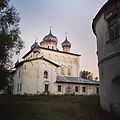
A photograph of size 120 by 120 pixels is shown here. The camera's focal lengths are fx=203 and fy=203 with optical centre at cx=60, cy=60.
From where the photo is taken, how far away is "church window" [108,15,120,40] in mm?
12648

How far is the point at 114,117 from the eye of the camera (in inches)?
458

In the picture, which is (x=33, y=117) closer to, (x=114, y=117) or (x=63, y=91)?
(x=114, y=117)

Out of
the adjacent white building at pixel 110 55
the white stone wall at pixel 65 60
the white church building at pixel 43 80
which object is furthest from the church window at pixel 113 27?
the white stone wall at pixel 65 60

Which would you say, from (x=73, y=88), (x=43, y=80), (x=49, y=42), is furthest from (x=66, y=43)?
(x=43, y=80)

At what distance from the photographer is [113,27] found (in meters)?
13.1

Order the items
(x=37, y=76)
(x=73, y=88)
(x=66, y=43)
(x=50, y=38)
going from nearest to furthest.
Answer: (x=37, y=76) → (x=73, y=88) → (x=50, y=38) → (x=66, y=43)

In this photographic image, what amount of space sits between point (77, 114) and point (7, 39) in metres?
6.86

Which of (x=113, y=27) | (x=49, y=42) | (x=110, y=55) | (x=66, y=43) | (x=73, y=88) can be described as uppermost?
(x=66, y=43)

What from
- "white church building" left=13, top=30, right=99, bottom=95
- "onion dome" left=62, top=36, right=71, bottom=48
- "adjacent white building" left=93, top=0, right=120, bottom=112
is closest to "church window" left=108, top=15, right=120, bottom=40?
"adjacent white building" left=93, top=0, right=120, bottom=112

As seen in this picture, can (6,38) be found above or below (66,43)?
below

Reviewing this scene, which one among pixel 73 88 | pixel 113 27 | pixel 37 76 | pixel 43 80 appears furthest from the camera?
pixel 73 88

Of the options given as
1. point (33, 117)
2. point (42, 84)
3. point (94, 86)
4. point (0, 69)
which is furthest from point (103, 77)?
point (94, 86)

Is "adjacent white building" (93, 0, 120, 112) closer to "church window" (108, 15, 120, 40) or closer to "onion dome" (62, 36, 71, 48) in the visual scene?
"church window" (108, 15, 120, 40)

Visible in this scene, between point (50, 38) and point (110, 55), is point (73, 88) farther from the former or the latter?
point (110, 55)
